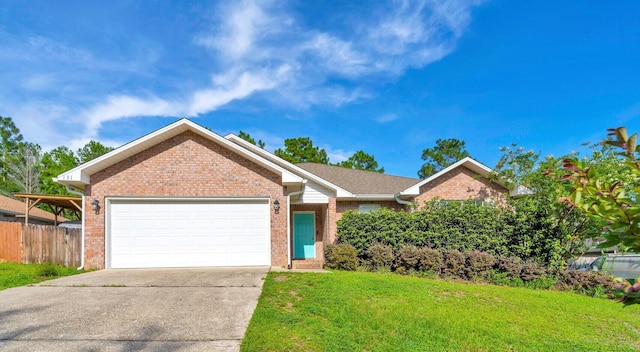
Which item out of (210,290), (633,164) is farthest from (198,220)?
(633,164)

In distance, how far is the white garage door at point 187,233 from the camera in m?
11.2

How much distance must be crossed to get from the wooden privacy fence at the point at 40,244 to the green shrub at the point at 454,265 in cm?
1213

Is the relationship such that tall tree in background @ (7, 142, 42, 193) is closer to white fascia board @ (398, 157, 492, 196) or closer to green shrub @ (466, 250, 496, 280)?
white fascia board @ (398, 157, 492, 196)

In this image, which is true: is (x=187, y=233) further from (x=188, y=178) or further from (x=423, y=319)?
(x=423, y=319)

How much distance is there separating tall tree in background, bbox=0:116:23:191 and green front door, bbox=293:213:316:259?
4033 cm

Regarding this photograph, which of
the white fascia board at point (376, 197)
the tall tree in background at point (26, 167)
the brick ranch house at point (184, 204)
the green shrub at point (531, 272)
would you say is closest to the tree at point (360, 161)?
the white fascia board at point (376, 197)

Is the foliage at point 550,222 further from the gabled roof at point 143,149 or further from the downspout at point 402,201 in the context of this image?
the gabled roof at point 143,149

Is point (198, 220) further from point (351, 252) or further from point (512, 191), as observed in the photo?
point (512, 191)

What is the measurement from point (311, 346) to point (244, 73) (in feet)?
40.5

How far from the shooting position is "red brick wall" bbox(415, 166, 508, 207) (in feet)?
50.5

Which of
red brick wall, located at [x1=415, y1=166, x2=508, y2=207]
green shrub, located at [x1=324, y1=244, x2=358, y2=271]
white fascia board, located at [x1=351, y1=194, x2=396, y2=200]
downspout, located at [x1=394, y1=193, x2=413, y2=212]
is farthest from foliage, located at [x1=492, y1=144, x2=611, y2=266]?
green shrub, located at [x1=324, y1=244, x2=358, y2=271]

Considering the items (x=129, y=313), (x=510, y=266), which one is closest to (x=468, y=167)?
(x=510, y=266)

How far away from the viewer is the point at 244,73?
14.8 meters

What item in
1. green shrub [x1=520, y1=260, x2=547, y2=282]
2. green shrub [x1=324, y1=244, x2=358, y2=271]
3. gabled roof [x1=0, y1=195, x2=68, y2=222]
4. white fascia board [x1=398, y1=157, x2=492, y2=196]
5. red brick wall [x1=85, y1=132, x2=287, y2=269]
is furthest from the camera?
gabled roof [x1=0, y1=195, x2=68, y2=222]
